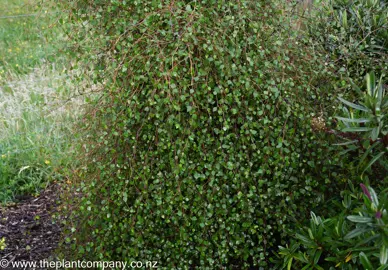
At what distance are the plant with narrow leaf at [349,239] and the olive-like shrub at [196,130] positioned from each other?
0.16 meters

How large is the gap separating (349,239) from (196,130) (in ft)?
3.03

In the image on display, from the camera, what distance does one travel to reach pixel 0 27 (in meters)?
6.91

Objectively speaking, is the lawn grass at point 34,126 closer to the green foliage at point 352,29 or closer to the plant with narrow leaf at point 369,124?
the green foliage at point 352,29

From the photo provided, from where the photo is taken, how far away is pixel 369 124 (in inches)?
98.3

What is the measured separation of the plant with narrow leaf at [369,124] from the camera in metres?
Answer: 2.42

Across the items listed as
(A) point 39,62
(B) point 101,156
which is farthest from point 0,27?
(B) point 101,156

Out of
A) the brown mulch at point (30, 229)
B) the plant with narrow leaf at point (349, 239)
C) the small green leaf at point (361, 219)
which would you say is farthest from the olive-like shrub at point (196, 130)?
the brown mulch at point (30, 229)

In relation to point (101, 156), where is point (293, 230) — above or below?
below

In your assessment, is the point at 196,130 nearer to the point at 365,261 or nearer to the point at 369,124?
the point at 369,124

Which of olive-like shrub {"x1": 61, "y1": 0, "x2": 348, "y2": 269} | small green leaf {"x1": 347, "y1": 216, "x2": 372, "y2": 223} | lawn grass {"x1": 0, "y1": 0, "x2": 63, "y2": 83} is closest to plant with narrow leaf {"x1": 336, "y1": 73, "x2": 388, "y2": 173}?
olive-like shrub {"x1": 61, "y1": 0, "x2": 348, "y2": 269}

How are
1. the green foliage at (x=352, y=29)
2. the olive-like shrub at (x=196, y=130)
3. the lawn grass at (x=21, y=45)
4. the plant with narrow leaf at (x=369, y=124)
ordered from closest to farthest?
1. the plant with narrow leaf at (x=369, y=124)
2. the olive-like shrub at (x=196, y=130)
3. the green foliage at (x=352, y=29)
4. the lawn grass at (x=21, y=45)

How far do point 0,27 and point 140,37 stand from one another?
5.04m

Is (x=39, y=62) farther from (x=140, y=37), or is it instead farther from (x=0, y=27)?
(x=140, y=37)

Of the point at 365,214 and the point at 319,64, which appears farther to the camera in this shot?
the point at 319,64
